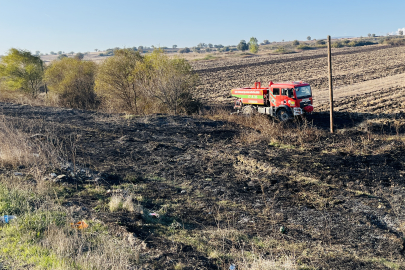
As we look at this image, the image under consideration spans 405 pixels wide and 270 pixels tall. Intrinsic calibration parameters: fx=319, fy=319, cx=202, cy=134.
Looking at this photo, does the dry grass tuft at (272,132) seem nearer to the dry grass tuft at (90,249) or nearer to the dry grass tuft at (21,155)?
the dry grass tuft at (21,155)

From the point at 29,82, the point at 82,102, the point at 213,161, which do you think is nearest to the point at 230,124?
the point at 213,161

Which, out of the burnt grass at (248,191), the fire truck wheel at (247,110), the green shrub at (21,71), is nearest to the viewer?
the burnt grass at (248,191)

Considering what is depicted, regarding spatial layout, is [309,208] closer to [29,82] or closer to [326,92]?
[326,92]

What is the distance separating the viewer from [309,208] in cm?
822

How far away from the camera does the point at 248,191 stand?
944 cm

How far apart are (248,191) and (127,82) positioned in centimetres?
1754

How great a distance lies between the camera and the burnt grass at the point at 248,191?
6.15 meters

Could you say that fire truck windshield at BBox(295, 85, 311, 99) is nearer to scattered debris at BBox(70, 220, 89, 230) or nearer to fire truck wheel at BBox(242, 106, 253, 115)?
fire truck wheel at BBox(242, 106, 253, 115)

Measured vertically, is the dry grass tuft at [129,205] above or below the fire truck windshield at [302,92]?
below

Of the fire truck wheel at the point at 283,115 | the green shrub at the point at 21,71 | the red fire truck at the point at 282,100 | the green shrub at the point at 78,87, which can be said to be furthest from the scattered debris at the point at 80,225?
the green shrub at the point at 21,71

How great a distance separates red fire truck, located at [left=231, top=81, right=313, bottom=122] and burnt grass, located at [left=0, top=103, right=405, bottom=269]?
2.45 meters

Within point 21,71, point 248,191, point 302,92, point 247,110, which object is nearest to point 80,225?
point 248,191

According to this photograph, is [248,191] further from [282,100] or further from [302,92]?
[302,92]

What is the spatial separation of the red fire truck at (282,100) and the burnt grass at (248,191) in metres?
2.45
